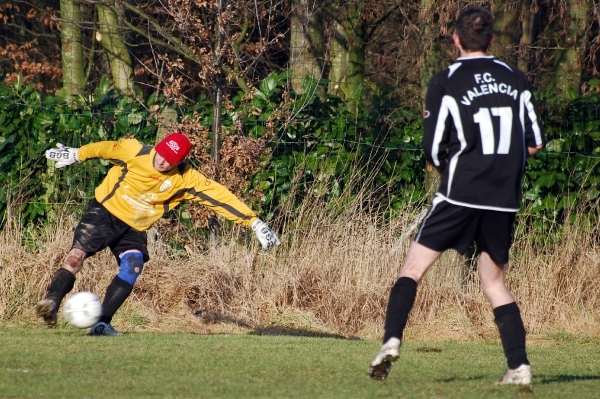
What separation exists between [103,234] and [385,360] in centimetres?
382

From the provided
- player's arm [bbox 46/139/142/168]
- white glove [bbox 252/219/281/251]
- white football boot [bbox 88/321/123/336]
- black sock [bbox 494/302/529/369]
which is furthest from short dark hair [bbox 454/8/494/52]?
white football boot [bbox 88/321/123/336]

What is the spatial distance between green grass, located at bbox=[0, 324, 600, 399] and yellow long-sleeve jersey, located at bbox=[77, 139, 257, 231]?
1101 millimetres

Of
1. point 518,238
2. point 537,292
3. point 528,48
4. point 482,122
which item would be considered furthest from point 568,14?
point 482,122

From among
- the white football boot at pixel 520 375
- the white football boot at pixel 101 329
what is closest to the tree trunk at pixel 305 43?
the white football boot at pixel 101 329

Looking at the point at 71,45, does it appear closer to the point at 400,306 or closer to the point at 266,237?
the point at 266,237

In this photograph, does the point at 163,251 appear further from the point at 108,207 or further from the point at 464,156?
the point at 464,156

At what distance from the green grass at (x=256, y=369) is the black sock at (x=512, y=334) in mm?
178

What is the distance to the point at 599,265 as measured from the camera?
33.5 ft

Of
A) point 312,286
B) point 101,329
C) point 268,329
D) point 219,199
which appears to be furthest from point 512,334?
point 312,286

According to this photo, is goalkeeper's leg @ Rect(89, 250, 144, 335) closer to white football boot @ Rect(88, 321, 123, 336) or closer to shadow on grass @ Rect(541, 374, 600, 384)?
white football boot @ Rect(88, 321, 123, 336)

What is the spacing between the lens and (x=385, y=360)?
531 centimetres

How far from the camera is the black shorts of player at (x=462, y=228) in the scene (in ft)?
18.0

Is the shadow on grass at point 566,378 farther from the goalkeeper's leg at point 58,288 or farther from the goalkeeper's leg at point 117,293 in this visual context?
the goalkeeper's leg at point 58,288

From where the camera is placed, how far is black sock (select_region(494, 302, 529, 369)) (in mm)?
5668
